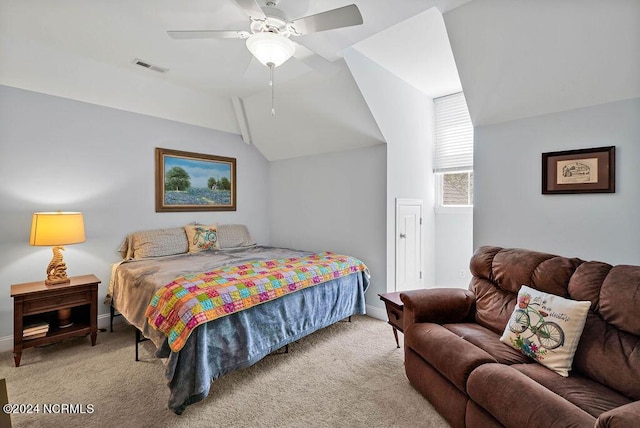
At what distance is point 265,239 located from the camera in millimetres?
4895

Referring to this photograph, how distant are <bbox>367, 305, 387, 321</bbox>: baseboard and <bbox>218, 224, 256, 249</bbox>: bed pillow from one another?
74.9 inches

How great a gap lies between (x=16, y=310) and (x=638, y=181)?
488cm

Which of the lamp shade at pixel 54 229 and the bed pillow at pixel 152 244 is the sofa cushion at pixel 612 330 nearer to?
the bed pillow at pixel 152 244

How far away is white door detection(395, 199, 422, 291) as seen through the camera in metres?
3.59

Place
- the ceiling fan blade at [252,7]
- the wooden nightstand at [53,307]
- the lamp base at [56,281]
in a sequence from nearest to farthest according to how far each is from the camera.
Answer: the ceiling fan blade at [252,7], the wooden nightstand at [53,307], the lamp base at [56,281]

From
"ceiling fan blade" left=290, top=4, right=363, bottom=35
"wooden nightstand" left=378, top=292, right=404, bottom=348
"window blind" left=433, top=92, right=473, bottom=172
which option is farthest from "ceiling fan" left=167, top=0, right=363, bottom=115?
"window blind" left=433, top=92, right=473, bottom=172

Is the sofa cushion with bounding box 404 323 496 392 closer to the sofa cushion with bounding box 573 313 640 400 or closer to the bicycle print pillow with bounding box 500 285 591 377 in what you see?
the bicycle print pillow with bounding box 500 285 591 377

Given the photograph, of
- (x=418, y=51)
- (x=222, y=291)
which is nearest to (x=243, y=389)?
(x=222, y=291)

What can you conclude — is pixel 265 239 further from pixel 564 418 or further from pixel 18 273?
pixel 564 418

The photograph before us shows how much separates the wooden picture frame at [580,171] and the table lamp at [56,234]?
419cm

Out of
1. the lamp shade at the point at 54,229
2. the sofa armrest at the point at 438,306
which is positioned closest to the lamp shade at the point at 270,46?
the sofa armrest at the point at 438,306

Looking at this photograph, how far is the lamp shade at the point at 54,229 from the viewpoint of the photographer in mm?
2523

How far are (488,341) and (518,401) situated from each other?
601 mm

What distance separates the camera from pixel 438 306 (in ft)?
7.07
